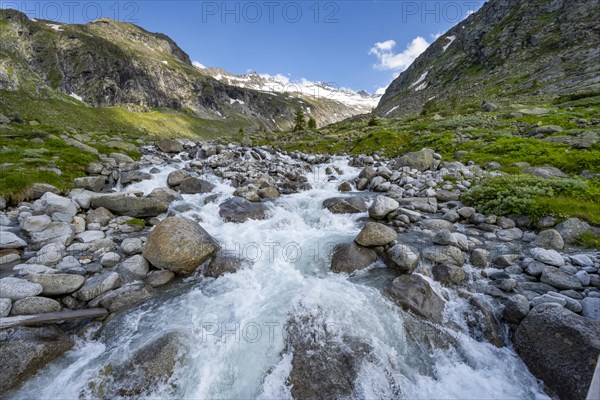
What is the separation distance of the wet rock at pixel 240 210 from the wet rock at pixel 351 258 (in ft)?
17.3

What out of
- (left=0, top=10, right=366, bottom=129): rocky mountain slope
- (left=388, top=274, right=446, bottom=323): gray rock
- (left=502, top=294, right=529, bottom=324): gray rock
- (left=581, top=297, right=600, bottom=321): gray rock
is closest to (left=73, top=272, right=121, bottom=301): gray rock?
(left=388, top=274, right=446, bottom=323): gray rock

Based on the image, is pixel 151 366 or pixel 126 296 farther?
pixel 126 296

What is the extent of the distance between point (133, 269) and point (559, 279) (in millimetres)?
12176

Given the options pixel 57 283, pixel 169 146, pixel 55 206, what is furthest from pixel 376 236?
pixel 169 146

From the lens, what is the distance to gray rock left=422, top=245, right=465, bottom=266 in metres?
8.53

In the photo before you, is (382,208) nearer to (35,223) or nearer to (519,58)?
(35,223)

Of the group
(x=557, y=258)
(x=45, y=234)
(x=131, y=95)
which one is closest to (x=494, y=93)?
(x=557, y=258)

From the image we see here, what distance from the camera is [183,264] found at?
28.9 feet

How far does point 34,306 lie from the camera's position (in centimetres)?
644

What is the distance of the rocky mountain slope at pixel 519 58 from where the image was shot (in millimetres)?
54188

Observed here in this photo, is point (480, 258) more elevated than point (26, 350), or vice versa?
point (480, 258)

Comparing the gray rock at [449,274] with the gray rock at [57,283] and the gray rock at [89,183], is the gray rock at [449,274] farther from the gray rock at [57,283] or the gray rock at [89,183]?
the gray rock at [89,183]

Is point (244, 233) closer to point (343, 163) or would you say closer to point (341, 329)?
point (341, 329)

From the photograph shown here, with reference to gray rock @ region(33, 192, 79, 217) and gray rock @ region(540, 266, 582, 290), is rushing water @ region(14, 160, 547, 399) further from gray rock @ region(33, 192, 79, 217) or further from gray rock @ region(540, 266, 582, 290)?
gray rock @ region(33, 192, 79, 217)
